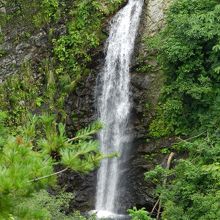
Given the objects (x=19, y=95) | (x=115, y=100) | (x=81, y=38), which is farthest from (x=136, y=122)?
(x=19, y=95)

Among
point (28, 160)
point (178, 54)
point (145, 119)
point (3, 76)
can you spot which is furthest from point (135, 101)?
point (28, 160)

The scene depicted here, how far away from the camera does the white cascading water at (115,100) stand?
12305mm

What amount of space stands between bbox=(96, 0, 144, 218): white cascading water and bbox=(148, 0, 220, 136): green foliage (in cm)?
177

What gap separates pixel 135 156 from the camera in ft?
39.7

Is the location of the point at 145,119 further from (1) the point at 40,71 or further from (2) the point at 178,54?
(1) the point at 40,71

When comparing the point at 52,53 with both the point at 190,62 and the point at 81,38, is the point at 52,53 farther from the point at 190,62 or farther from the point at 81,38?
the point at 190,62

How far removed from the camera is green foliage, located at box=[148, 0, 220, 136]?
10328 millimetres

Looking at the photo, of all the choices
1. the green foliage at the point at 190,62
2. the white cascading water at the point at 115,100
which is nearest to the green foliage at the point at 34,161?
the green foliage at the point at 190,62

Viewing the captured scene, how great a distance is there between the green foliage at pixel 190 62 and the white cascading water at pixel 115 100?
177 cm

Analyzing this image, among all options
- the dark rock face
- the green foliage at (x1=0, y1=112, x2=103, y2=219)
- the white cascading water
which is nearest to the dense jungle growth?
the green foliage at (x1=0, y1=112, x2=103, y2=219)

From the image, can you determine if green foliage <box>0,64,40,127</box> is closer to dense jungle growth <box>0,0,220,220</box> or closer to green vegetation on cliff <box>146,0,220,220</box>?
dense jungle growth <box>0,0,220,220</box>

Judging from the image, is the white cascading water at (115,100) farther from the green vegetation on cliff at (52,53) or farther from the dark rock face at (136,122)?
the green vegetation on cliff at (52,53)

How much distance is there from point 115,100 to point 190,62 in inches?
122

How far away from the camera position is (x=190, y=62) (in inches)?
417
